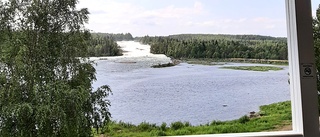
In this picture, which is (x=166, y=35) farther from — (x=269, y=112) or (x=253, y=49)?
(x=269, y=112)

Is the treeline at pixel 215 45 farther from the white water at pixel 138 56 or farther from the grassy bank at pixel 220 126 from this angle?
the grassy bank at pixel 220 126

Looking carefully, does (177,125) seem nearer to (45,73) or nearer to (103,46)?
(103,46)

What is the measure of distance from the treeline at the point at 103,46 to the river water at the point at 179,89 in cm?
3

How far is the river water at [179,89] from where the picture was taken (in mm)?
1950

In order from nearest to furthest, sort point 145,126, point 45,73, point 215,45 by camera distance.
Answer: point 45,73, point 145,126, point 215,45

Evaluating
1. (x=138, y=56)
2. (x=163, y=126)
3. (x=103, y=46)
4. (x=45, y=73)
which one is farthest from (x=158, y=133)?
(x=45, y=73)

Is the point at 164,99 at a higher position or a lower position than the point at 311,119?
higher

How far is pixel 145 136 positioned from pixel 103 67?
0.42 meters

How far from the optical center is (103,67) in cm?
197

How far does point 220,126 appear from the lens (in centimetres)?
199

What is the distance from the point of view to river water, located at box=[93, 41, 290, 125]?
1950 millimetres

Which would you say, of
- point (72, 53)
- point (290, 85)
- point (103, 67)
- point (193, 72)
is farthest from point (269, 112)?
point (72, 53)

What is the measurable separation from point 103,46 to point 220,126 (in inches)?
29.2

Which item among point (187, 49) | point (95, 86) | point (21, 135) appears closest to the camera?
point (21, 135)
